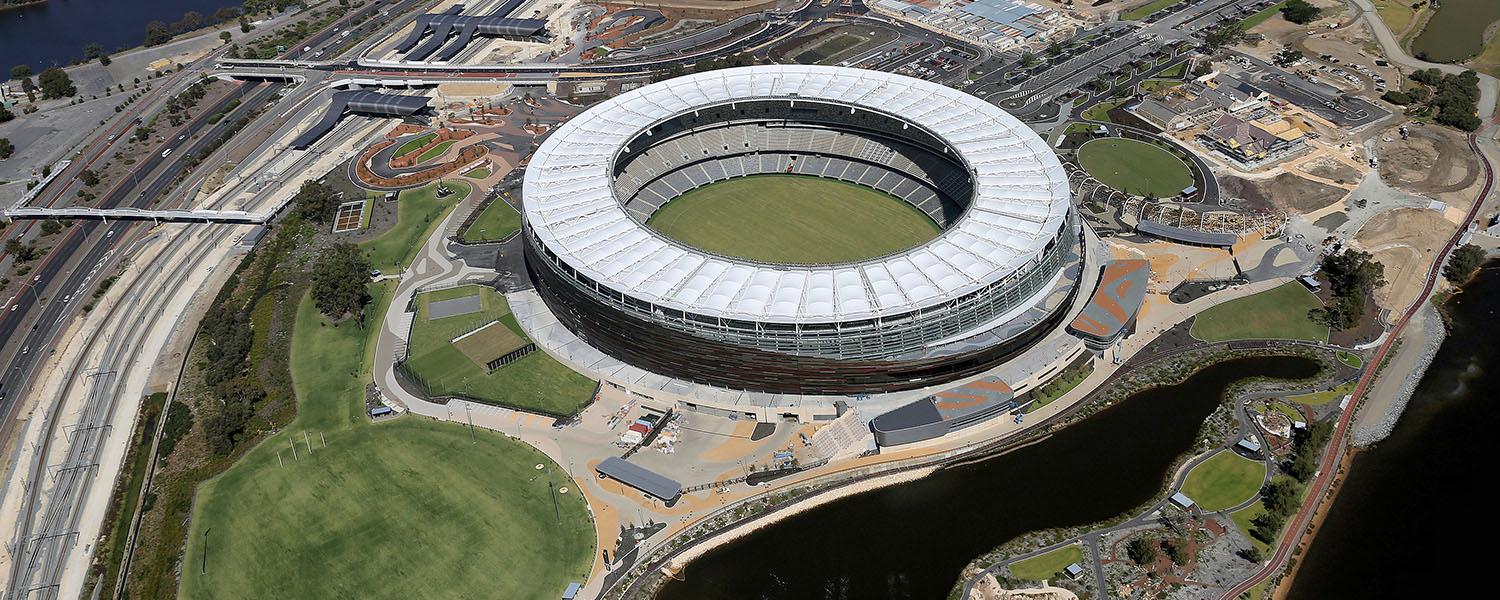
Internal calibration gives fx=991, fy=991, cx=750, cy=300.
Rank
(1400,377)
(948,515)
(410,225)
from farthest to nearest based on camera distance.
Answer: (410,225), (1400,377), (948,515)

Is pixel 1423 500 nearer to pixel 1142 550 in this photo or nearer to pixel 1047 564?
pixel 1142 550

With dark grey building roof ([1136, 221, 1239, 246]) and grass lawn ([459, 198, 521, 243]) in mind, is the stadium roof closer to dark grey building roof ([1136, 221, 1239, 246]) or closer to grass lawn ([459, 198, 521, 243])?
grass lawn ([459, 198, 521, 243])

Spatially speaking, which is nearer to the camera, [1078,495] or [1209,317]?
[1078,495]

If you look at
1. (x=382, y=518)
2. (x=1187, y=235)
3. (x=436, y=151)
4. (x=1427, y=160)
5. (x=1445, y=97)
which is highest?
(x=436, y=151)

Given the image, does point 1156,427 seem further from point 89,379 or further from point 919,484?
point 89,379

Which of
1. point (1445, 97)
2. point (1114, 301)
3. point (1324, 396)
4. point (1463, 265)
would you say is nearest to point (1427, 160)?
point (1445, 97)

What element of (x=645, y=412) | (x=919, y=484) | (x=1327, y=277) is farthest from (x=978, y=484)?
(x=1327, y=277)

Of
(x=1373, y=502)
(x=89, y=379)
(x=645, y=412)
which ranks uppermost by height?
(x=89, y=379)
